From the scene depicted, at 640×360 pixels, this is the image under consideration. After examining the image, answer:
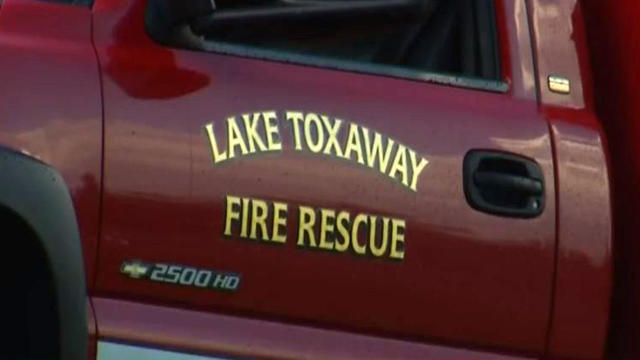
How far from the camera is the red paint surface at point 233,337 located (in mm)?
3523

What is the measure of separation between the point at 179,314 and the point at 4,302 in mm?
351

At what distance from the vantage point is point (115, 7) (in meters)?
3.67

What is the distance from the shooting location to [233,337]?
3596mm

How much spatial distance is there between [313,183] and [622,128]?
32.5 inches

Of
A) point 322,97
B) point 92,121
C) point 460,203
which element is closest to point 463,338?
point 460,203

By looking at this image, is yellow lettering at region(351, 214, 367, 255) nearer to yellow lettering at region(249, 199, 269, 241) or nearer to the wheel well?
yellow lettering at region(249, 199, 269, 241)

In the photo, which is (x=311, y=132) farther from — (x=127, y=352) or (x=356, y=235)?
(x=127, y=352)

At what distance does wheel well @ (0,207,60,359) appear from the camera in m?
3.49

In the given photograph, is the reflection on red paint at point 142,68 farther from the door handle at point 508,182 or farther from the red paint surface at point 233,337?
the door handle at point 508,182

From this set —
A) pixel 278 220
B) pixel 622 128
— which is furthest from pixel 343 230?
pixel 622 128

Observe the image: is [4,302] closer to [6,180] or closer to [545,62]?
[6,180]

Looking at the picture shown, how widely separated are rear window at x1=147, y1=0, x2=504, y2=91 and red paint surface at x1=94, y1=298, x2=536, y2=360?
546 mm

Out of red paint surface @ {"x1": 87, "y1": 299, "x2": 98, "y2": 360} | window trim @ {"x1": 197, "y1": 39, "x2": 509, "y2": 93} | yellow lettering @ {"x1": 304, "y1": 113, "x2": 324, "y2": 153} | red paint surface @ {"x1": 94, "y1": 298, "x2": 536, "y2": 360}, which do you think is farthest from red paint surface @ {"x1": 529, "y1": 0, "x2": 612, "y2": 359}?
red paint surface @ {"x1": 87, "y1": 299, "x2": 98, "y2": 360}

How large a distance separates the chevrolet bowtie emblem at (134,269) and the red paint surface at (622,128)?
1079 millimetres
